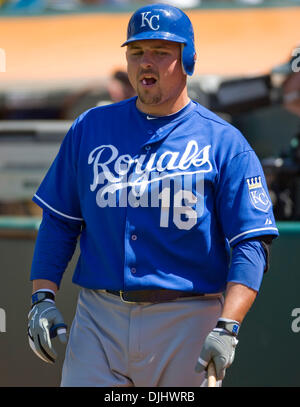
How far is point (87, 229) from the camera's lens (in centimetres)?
272

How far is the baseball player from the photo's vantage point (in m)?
2.57

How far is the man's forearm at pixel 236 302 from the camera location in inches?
98.1

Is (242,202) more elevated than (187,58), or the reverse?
(187,58)

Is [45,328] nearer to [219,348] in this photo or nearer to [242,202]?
[219,348]

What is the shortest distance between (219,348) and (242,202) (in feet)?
1.64

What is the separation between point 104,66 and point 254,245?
7031mm

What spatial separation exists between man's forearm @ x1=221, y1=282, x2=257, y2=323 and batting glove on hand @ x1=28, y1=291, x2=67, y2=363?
59cm

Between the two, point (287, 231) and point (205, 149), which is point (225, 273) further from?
point (287, 231)

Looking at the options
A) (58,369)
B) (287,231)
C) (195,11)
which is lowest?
(58,369)

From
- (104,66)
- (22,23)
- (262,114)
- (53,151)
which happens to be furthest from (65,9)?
(53,151)

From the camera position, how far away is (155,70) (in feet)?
8.54

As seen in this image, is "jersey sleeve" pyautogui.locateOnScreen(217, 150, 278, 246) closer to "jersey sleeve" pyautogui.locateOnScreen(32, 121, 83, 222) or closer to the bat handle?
the bat handle

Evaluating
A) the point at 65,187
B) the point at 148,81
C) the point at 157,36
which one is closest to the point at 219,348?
the point at 65,187

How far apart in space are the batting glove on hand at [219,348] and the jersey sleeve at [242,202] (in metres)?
0.30
